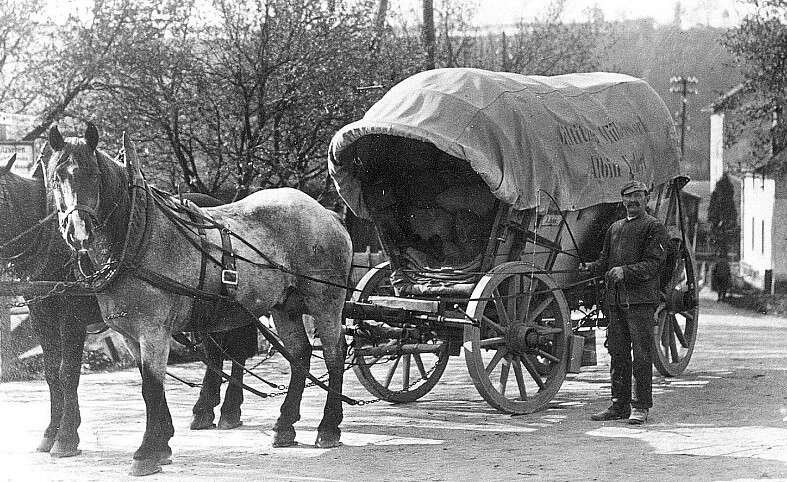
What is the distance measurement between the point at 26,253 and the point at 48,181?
1.03 metres

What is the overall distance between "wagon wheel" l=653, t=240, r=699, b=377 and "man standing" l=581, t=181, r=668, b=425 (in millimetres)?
2170

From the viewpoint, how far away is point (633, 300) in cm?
856

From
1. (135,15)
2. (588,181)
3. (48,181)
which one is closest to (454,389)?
(588,181)

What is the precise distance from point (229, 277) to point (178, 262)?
434 mm

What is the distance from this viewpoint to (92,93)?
1579cm

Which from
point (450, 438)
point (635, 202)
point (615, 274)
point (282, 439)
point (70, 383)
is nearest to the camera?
point (70, 383)

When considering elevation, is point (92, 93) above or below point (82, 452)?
above

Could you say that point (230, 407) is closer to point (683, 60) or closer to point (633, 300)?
point (633, 300)

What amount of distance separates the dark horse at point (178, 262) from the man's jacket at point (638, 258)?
89.6 inches

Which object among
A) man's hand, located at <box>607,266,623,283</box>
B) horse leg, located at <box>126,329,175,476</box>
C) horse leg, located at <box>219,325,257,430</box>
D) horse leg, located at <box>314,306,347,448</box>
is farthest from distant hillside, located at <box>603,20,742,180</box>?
horse leg, located at <box>126,329,175,476</box>

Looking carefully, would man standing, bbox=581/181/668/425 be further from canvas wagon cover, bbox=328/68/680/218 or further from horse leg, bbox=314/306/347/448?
horse leg, bbox=314/306/347/448

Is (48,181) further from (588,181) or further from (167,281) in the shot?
(588,181)

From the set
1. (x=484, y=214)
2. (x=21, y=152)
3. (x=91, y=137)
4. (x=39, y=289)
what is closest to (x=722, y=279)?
(x=484, y=214)

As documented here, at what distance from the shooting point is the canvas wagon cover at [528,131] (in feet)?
28.5
